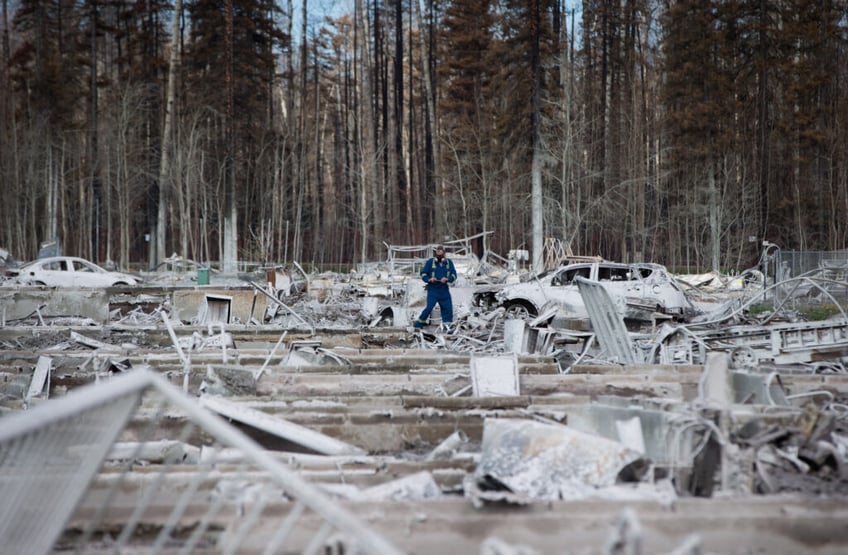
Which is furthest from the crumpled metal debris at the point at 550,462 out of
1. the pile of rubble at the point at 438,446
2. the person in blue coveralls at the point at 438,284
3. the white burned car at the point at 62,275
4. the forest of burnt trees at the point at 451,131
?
the forest of burnt trees at the point at 451,131

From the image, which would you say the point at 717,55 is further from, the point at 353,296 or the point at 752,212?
the point at 353,296

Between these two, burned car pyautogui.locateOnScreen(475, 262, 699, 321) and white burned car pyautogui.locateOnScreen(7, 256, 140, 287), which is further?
white burned car pyautogui.locateOnScreen(7, 256, 140, 287)

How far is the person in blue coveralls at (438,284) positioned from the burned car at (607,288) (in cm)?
174

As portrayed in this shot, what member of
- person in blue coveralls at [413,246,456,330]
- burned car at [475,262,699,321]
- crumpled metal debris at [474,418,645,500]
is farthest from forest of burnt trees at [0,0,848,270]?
crumpled metal debris at [474,418,645,500]

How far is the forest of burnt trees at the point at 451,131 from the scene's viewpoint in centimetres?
3572

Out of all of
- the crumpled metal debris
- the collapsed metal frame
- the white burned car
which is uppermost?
the white burned car

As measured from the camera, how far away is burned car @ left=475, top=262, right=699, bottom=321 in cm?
1516

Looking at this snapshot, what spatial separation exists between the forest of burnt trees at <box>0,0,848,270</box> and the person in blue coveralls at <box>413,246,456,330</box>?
19.2m

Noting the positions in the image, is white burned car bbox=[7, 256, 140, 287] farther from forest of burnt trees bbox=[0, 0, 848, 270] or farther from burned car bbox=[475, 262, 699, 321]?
burned car bbox=[475, 262, 699, 321]

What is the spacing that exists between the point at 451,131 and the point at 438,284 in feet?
86.1

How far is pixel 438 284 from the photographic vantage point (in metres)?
13.9

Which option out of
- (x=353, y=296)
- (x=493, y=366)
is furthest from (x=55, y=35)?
(x=493, y=366)

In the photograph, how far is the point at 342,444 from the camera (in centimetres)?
539

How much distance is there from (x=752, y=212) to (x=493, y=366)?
33.4m
